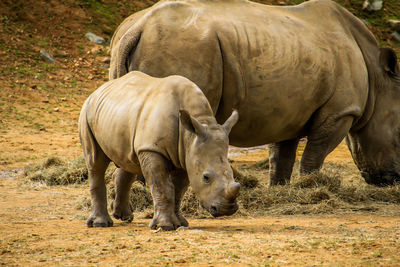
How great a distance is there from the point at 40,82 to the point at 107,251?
13.3 meters

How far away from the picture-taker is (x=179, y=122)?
19.0 feet

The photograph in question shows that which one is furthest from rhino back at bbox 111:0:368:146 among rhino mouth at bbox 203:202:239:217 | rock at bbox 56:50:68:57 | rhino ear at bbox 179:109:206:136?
rock at bbox 56:50:68:57

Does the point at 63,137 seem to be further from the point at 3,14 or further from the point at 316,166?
the point at 3,14

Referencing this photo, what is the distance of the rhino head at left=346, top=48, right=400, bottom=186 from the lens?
29.3 feet

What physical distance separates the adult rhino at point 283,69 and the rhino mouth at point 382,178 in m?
0.01

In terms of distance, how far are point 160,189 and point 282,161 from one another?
11.7 ft

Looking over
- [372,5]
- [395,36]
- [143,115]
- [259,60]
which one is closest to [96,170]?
[143,115]

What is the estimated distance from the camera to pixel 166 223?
5.71 meters

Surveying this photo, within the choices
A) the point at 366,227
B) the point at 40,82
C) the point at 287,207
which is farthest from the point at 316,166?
the point at 40,82

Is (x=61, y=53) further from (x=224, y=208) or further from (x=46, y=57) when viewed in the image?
(x=224, y=208)

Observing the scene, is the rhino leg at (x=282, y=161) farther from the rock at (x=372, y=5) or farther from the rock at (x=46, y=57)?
the rock at (x=372, y=5)

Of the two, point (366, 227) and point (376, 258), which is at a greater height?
point (376, 258)

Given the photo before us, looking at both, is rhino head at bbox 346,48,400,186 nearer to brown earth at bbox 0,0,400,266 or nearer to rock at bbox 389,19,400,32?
brown earth at bbox 0,0,400,266

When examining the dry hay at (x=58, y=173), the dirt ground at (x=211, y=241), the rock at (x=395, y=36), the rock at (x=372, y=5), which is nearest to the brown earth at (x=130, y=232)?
the dirt ground at (x=211, y=241)
